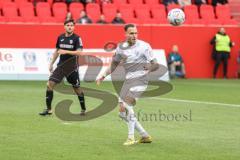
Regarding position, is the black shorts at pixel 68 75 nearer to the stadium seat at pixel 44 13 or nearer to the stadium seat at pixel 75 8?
the stadium seat at pixel 44 13

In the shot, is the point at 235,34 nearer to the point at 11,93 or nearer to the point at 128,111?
the point at 11,93

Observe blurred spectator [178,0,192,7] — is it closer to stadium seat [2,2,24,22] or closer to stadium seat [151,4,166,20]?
stadium seat [151,4,166,20]

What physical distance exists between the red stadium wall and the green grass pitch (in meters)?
7.20

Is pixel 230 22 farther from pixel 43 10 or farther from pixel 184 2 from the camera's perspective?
pixel 43 10

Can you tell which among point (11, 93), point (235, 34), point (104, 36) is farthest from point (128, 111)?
point (235, 34)

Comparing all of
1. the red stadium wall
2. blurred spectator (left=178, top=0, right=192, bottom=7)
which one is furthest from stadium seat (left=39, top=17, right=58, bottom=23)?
blurred spectator (left=178, top=0, right=192, bottom=7)

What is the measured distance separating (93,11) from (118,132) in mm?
17672

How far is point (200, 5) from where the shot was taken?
33281 mm

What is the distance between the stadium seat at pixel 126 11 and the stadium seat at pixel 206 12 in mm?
3421

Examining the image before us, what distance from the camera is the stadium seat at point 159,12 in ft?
104

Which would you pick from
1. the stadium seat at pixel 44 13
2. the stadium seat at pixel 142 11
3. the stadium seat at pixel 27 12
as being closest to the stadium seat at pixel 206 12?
the stadium seat at pixel 142 11

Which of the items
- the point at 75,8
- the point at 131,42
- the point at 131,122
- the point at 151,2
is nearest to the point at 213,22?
the point at 151,2

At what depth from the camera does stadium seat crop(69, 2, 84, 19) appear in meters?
30.6

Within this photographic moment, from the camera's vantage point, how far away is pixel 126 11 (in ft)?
103
